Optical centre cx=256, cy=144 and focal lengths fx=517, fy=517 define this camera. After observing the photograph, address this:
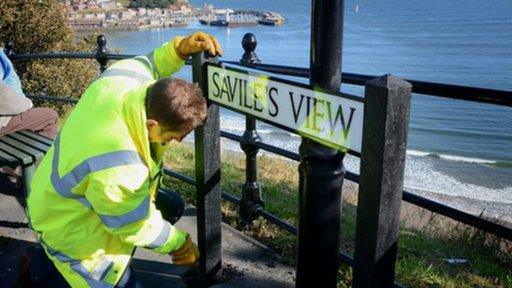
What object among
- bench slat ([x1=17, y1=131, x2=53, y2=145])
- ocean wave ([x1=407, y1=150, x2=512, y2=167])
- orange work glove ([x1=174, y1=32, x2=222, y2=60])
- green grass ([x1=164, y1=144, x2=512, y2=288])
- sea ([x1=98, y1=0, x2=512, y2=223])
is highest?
orange work glove ([x1=174, y1=32, x2=222, y2=60])

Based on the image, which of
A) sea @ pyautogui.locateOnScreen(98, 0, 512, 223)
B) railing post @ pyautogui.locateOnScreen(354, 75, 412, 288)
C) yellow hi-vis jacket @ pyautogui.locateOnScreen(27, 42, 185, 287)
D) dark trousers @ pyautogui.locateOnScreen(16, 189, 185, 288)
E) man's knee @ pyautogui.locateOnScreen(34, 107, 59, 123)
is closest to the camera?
railing post @ pyautogui.locateOnScreen(354, 75, 412, 288)

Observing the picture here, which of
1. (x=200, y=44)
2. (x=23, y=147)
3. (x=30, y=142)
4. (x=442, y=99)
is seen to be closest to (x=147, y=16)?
(x=442, y=99)

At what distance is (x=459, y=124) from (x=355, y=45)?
3217cm

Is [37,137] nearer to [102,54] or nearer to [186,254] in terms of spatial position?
[102,54]

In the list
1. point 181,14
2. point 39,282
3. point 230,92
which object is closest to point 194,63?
point 230,92

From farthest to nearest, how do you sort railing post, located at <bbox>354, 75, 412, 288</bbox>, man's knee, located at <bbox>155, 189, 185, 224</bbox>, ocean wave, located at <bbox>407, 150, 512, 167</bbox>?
ocean wave, located at <bbox>407, 150, 512, 167</bbox>
man's knee, located at <bbox>155, 189, 185, 224</bbox>
railing post, located at <bbox>354, 75, 412, 288</bbox>

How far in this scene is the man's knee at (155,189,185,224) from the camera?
2975 millimetres

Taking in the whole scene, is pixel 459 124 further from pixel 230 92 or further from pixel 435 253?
pixel 230 92

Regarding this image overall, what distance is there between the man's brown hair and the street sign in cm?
31

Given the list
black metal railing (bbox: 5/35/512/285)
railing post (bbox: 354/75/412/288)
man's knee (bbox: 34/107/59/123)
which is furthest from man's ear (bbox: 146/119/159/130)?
man's knee (bbox: 34/107/59/123)

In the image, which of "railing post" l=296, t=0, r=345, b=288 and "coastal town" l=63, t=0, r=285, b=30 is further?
"coastal town" l=63, t=0, r=285, b=30

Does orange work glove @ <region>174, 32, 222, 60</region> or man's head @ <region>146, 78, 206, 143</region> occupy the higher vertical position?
orange work glove @ <region>174, 32, 222, 60</region>

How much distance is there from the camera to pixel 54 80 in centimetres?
1955

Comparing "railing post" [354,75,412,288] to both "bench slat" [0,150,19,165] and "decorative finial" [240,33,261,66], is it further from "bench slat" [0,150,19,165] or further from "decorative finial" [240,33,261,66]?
"bench slat" [0,150,19,165]
